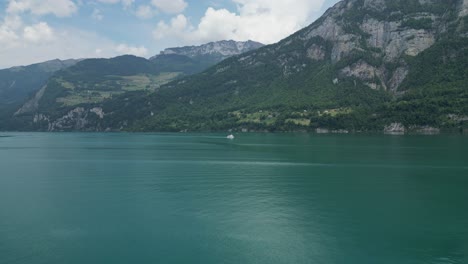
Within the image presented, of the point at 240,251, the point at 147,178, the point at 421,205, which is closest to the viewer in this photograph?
the point at 240,251

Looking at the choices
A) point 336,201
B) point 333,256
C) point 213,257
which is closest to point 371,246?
point 333,256

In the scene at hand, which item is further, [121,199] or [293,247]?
[121,199]

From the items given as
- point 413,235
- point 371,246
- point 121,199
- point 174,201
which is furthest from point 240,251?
point 121,199

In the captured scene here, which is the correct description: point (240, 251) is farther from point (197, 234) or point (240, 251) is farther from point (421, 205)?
point (421, 205)

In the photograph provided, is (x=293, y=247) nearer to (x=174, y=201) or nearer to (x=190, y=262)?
(x=190, y=262)

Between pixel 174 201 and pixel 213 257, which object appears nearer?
pixel 213 257

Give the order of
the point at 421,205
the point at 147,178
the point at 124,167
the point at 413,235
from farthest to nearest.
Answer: the point at 124,167 → the point at 147,178 → the point at 421,205 → the point at 413,235
